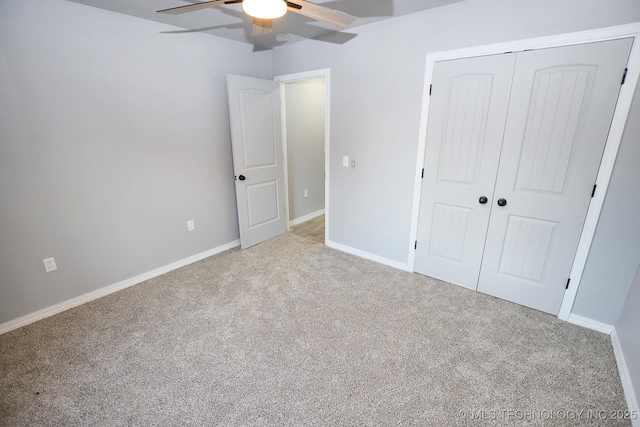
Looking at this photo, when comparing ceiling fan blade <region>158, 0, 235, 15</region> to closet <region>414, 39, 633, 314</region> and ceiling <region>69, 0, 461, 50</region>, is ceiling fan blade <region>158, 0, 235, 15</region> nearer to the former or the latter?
ceiling <region>69, 0, 461, 50</region>

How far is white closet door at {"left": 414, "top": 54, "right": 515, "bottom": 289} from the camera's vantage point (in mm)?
2221

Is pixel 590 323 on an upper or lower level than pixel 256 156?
lower

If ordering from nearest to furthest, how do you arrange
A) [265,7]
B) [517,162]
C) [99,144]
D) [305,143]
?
[265,7]
[517,162]
[99,144]
[305,143]

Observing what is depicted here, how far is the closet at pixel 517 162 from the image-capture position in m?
1.90

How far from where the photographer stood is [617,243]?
1933 millimetres

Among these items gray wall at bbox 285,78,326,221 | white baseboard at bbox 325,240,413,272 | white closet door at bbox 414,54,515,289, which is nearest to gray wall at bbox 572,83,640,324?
white closet door at bbox 414,54,515,289

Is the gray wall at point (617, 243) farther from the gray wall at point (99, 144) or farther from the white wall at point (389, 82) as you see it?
the gray wall at point (99, 144)

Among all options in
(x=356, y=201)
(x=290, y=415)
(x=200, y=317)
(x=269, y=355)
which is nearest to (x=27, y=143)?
(x=200, y=317)

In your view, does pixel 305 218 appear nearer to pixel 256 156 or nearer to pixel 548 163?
pixel 256 156

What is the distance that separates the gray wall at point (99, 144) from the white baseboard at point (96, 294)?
5 cm

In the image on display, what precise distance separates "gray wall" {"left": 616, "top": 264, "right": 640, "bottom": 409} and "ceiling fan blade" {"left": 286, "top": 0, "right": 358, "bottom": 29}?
2.48 metres

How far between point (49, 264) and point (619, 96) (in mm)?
4252

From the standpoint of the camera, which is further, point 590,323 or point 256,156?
point 256,156

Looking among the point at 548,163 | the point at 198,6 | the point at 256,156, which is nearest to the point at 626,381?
the point at 548,163
